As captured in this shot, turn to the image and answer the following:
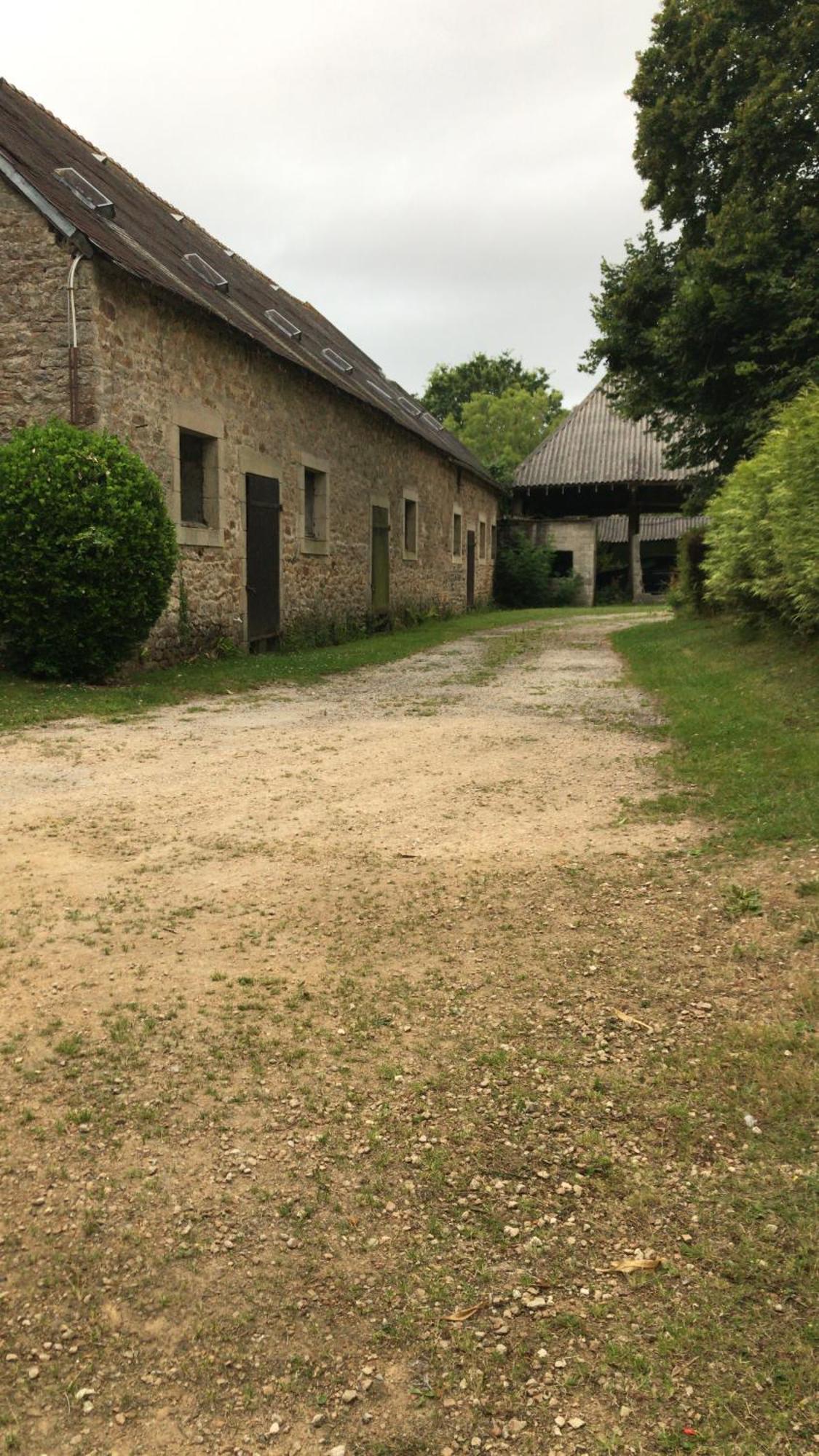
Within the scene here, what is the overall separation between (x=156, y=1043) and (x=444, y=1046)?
790 mm

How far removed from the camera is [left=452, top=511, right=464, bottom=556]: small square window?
23.8 meters

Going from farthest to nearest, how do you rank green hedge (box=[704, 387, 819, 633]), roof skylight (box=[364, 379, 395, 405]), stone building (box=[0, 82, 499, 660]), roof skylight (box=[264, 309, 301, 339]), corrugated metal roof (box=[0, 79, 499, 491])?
roof skylight (box=[364, 379, 395, 405]) < roof skylight (box=[264, 309, 301, 339]) < corrugated metal roof (box=[0, 79, 499, 491]) < stone building (box=[0, 82, 499, 660]) < green hedge (box=[704, 387, 819, 633])

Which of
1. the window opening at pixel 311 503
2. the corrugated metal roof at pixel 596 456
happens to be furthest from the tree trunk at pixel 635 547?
the window opening at pixel 311 503

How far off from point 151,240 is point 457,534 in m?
13.3

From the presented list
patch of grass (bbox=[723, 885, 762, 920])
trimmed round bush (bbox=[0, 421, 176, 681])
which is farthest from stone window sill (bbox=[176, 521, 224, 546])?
patch of grass (bbox=[723, 885, 762, 920])

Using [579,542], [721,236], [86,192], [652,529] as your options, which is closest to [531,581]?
[579,542]

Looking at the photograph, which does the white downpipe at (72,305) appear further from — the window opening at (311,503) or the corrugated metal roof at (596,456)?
the corrugated metal roof at (596,456)

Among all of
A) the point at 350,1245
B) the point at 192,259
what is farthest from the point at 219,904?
the point at 192,259

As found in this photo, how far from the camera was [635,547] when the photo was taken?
94.4 feet

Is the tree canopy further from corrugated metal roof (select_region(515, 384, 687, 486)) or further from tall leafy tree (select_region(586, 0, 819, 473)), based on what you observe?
tall leafy tree (select_region(586, 0, 819, 473))

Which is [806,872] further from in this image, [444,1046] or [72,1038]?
[72,1038]

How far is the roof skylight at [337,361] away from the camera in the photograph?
17.2 metres

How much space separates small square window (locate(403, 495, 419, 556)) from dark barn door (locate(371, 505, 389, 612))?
5.52 ft

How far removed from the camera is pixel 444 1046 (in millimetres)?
2604
